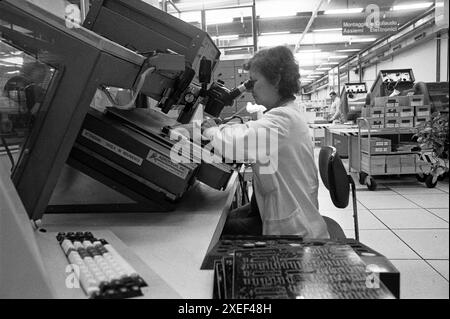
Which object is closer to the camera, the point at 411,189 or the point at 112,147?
the point at 112,147

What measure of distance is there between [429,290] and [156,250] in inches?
28.1

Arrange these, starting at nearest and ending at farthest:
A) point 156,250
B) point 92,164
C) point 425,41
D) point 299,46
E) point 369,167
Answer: point 156,250, point 92,164, point 369,167, point 425,41, point 299,46

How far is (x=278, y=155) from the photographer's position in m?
1.73

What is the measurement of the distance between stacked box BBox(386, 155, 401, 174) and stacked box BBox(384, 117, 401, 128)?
0.50 m

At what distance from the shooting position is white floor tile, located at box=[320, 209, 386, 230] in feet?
12.2

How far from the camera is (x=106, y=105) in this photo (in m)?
1.75

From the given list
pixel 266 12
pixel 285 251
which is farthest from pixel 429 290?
pixel 266 12

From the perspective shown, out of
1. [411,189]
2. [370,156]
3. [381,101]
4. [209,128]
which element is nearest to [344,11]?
[381,101]

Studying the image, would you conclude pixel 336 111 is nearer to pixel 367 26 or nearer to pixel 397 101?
pixel 367 26

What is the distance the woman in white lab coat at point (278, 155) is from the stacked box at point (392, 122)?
4.43 metres

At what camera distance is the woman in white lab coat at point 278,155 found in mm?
1676

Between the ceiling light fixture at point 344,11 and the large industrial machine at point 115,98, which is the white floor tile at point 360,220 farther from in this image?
the ceiling light fixture at point 344,11

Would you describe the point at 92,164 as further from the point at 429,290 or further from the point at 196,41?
the point at 429,290

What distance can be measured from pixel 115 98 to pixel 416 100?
5.08 metres
